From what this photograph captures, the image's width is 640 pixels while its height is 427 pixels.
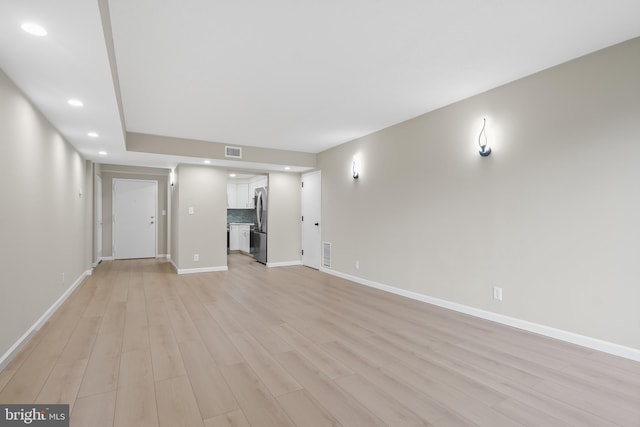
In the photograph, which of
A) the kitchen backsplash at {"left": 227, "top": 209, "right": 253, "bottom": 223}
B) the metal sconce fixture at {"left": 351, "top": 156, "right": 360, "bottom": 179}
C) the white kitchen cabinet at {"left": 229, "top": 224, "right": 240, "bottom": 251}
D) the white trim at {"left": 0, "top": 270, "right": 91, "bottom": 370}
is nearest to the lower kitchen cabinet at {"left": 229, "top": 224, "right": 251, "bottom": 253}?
the white kitchen cabinet at {"left": 229, "top": 224, "right": 240, "bottom": 251}

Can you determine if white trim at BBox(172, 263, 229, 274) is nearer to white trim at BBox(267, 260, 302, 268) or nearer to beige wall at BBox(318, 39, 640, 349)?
white trim at BBox(267, 260, 302, 268)

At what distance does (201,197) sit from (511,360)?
220 inches

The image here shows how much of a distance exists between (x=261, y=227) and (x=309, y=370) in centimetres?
518

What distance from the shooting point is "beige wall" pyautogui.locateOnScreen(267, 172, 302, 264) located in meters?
6.84

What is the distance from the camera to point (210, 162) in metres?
5.87

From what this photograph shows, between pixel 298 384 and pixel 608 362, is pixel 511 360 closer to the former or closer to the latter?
pixel 608 362

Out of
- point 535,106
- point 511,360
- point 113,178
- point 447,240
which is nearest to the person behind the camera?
point 511,360

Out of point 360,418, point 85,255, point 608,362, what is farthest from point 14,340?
point 608,362

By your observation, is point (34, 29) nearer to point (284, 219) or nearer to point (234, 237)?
point (284, 219)

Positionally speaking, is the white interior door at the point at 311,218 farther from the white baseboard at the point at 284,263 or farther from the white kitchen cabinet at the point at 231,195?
the white kitchen cabinet at the point at 231,195

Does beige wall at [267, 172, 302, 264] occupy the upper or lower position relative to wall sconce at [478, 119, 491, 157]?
lower

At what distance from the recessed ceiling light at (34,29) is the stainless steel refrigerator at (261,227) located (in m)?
5.24

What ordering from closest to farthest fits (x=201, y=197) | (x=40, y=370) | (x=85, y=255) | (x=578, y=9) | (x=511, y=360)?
(x=578, y=9) → (x=40, y=370) → (x=511, y=360) → (x=85, y=255) → (x=201, y=197)

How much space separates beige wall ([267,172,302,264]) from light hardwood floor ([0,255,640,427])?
3083mm
